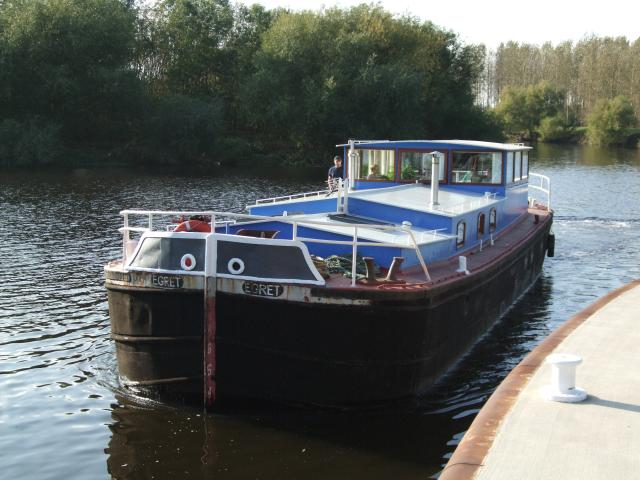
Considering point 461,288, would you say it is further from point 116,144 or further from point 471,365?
point 116,144

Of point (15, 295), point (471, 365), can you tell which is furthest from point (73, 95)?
point (471, 365)

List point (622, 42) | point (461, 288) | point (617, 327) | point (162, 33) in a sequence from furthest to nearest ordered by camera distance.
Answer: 1. point (622, 42)
2. point (162, 33)
3. point (461, 288)
4. point (617, 327)

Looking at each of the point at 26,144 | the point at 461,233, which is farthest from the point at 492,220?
the point at 26,144

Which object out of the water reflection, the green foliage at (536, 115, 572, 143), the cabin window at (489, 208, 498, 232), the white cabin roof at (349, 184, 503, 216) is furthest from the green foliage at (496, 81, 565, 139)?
the white cabin roof at (349, 184, 503, 216)

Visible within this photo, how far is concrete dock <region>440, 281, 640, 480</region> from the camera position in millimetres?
7539

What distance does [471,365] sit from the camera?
15148mm

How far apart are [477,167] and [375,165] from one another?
253cm

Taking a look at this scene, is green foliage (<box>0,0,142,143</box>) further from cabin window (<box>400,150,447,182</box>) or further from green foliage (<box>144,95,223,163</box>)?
cabin window (<box>400,150,447,182</box>)

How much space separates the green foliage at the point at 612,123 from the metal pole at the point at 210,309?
324 feet

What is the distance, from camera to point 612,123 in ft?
332

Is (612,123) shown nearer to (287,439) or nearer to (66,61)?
(66,61)

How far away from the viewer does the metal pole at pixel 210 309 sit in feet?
38.0

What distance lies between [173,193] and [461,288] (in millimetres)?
30312

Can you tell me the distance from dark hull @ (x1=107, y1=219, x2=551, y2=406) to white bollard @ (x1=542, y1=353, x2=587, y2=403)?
3.00 m
